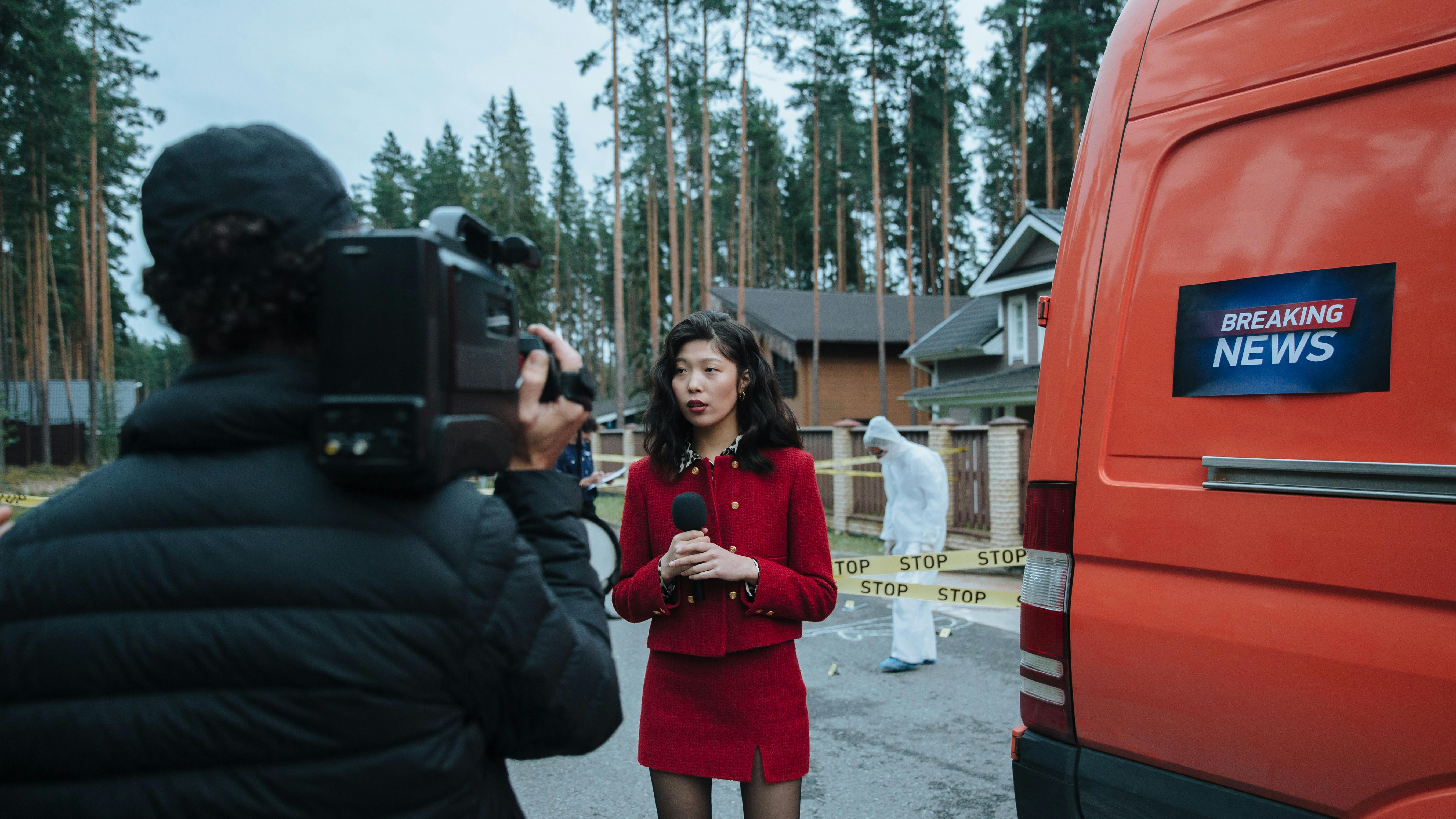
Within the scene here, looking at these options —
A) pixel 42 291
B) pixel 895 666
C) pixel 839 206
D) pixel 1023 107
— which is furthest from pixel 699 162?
pixel 895 666

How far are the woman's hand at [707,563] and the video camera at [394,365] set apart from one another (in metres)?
1.11

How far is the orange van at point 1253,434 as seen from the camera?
168 centimetres

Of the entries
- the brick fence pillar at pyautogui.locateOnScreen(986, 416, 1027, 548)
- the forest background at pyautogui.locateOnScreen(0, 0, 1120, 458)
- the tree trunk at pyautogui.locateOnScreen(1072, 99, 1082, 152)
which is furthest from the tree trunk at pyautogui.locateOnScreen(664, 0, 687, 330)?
the brick fence pillar at pyautogui.locateOnScreen(986, 416, 1027, 548)

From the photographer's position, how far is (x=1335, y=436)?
1782 millimetres

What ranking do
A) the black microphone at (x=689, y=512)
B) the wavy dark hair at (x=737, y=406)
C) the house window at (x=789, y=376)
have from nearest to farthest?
the black microphone at (x=689, y=512) < the wavy dark hair at (x=737, y=406) < the house window at (x=789, y=376)

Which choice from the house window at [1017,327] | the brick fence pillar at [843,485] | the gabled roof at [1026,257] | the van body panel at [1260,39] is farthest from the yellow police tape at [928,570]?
the house window at [1017,327]

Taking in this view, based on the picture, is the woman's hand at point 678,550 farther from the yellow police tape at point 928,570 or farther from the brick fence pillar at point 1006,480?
the brick fence pillar at point 1006,480

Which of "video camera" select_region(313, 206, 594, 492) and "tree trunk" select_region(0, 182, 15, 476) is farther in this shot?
"tree trunk" select_region(0, 182, 15, 476)

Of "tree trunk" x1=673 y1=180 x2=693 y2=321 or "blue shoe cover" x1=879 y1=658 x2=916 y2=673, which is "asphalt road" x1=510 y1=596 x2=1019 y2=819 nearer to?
"blue shoe cover" x1=879 y1=658 x2=916 y2=673

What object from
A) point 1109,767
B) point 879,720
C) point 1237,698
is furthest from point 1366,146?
point 879,720

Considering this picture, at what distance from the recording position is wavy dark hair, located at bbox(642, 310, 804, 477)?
100 inches

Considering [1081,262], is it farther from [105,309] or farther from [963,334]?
[105,309]

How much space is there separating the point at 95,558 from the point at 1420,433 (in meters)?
2.17

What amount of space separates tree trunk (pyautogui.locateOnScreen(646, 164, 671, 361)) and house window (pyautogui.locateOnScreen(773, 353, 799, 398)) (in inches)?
186
